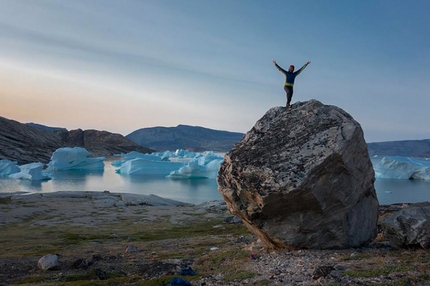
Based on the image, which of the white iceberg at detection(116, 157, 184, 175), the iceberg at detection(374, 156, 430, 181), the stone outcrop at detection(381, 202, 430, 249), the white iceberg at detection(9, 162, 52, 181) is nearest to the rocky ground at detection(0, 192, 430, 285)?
the stone outcrop at detection(381, 202, 430, 249)

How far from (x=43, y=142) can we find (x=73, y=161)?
40275 millimetres

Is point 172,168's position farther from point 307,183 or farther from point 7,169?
point 307,183

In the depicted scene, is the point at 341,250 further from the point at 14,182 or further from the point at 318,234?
the point at 14,182

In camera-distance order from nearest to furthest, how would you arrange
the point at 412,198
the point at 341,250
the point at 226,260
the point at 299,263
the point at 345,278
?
the point at 345,278 < the point at 299,263 < the point at 341,250 < the point at 226,260 < the point at 412,198

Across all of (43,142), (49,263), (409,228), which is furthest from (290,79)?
(43,142)

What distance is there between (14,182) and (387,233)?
174 ft

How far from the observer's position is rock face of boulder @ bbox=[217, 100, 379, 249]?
29.8 ft

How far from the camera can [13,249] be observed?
14.9m

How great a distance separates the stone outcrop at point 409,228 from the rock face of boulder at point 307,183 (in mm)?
761

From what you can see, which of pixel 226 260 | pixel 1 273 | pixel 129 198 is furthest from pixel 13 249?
pixel 129 198

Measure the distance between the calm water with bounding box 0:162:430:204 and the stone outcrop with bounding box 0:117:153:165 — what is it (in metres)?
33.6

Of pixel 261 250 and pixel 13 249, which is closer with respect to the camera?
pixel 261 250

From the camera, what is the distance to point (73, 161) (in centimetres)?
7119

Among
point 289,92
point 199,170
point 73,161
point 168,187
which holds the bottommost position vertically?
point 168,187
